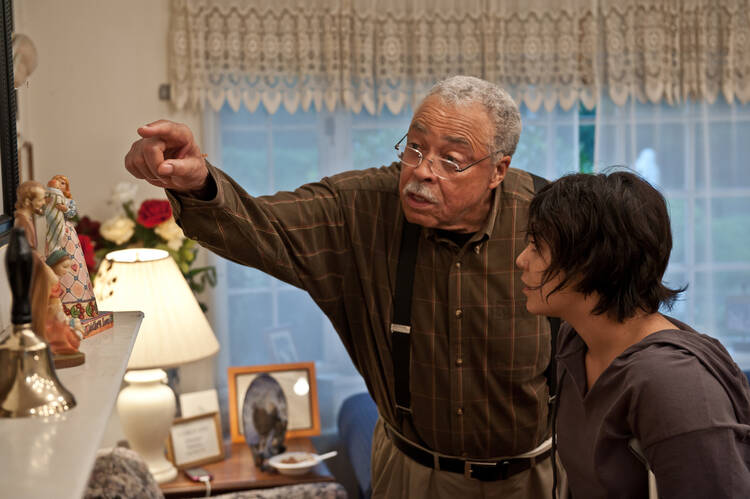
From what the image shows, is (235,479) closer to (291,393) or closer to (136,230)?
(291,393)

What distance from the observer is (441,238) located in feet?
5.63

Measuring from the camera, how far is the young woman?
1.12m

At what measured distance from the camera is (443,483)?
1.72 m

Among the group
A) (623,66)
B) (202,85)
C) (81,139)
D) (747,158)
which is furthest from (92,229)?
(747,158)

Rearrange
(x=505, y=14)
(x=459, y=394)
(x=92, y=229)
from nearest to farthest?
(x=459, y=394) < (x=92, y=229) < (x=505, y=14)

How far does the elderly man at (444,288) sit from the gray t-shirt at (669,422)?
34 centimetres

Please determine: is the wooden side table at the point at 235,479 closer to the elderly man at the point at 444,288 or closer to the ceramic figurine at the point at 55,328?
the elderly man at the point at 444,288

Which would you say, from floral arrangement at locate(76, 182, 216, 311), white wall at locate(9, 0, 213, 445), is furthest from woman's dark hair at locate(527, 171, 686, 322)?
white wall at locate(9, 0, 213, 445)

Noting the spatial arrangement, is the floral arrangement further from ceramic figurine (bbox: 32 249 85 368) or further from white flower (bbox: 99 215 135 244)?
ceramic figurine (bbox: 32 249 85 368)

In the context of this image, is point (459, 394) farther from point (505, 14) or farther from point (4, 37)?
point (505, 14)

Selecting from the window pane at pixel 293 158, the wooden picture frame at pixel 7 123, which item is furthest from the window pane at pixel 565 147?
the wooden picture frame at pixel 7 123

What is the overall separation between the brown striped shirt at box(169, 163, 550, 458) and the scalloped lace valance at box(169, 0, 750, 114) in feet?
4.95

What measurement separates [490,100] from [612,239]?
1.71ft

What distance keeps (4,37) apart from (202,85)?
6.36 feet
